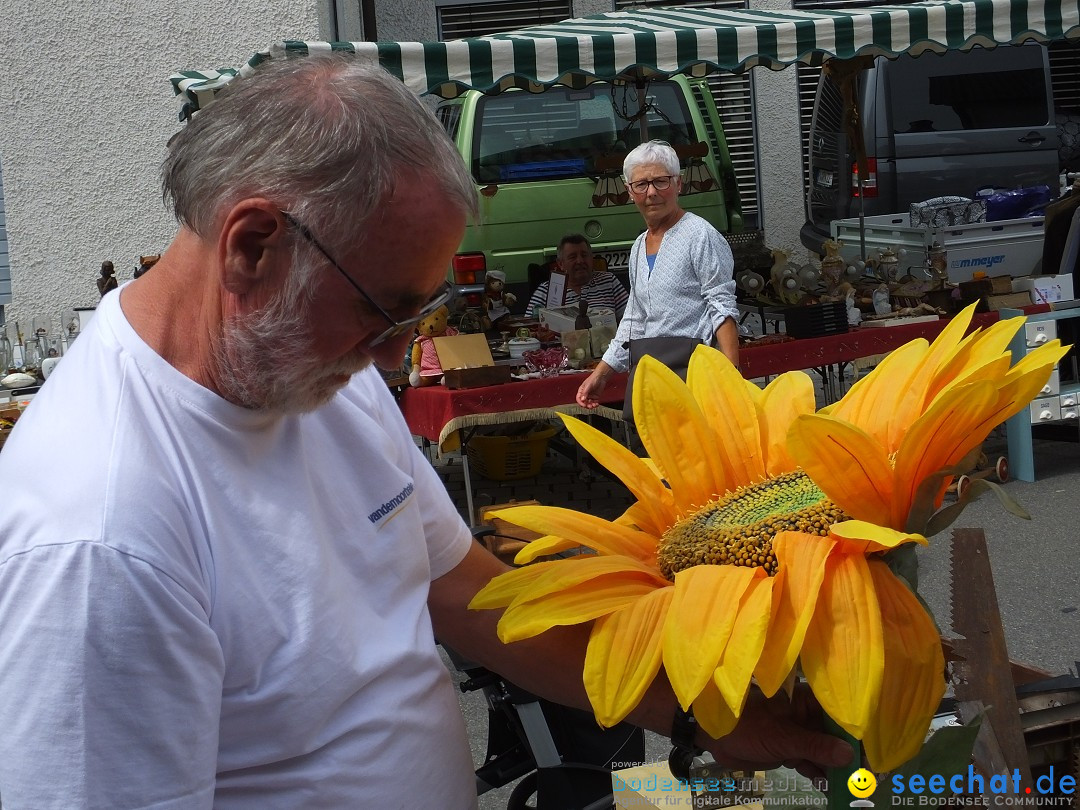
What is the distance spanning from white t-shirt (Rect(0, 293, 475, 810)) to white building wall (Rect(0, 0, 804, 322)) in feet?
23.3

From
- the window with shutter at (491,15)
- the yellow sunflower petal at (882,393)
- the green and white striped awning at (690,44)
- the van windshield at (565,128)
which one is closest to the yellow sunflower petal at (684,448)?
the yellow sunflower petal at (882,393)

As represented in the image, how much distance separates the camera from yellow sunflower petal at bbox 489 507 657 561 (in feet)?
3.31

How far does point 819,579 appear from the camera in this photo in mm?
797

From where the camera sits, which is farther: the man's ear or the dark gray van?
the dark gray van

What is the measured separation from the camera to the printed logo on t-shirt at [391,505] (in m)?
1.25

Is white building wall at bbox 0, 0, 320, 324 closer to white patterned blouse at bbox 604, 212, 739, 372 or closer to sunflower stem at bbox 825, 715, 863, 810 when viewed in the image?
white patterned blouse at bbox 604, 212, 739, 372

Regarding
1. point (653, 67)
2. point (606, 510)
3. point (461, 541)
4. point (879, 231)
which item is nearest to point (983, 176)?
point (879, 231)

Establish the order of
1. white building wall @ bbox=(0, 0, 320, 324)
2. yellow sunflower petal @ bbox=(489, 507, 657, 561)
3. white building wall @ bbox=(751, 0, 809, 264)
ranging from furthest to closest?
white building wall @ bbox=(751, 0, 809, 264), white building wall @ bbox=(0, 0, 320, 324), yellow sunflower petal @ bbox=(489, 507, 657, 561)

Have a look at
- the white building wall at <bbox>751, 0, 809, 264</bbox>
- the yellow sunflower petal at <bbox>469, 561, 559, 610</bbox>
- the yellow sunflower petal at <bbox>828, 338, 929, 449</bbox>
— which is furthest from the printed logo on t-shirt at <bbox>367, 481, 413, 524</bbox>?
the white building wall at <bbox>751, 0, 809, 264</bbox>

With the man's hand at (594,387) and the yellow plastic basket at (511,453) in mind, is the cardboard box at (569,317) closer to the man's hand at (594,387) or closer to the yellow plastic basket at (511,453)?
the man's hand at (594,387)

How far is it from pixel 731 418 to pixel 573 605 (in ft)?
0.85

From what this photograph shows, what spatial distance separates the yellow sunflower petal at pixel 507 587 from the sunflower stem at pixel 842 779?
11.1 inches

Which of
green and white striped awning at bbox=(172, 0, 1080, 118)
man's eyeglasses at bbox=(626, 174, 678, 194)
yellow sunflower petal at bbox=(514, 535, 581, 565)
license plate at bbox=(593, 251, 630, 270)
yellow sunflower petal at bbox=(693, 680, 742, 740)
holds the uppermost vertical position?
green and white striped awning at bbox=(172, 0, 1080, 118)

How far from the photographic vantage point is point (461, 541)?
144cm
